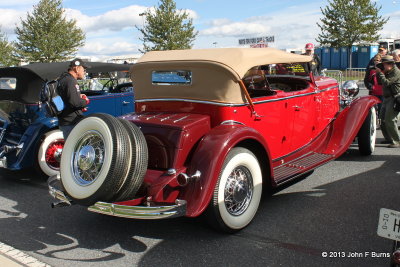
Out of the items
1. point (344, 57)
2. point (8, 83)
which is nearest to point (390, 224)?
point (8, 83)

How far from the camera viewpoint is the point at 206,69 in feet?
12.6

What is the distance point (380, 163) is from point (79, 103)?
418 cm

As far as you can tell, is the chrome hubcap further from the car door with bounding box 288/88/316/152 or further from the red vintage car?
the car door with bounding box 288/88/316/152

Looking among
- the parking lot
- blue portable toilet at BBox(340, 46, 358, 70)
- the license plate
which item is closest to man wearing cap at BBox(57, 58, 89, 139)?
the parking lot

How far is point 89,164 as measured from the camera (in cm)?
337

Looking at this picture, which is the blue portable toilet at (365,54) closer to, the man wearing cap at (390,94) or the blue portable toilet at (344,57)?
the blue portable toilet at (344,57)

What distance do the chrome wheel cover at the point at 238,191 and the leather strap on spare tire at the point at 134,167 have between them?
0.76m

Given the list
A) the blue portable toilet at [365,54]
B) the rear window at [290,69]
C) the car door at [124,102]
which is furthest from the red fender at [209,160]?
the blue portable toilet at [365,54]

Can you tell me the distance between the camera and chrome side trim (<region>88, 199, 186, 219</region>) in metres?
3.00

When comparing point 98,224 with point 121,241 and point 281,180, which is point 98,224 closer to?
point 121,241

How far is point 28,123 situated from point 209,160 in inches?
129

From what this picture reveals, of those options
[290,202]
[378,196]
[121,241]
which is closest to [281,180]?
[290,202]

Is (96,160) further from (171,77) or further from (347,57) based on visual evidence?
(347,57)

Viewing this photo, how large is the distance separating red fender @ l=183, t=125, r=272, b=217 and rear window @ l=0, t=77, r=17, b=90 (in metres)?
3.51
